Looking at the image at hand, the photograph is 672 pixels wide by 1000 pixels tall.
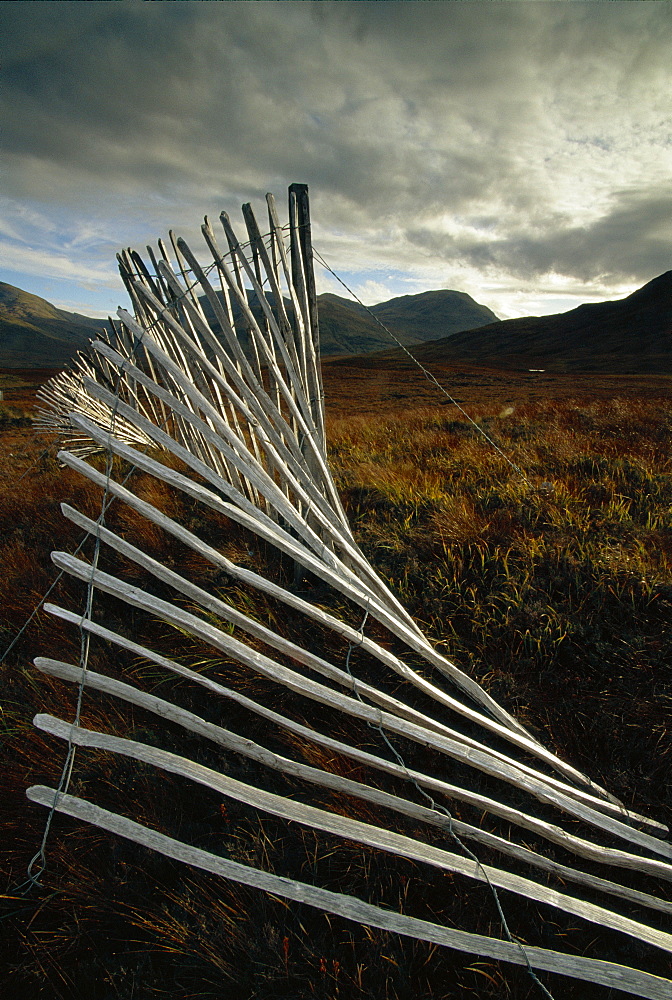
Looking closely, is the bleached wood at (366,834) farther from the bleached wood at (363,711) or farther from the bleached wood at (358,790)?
the bleached wood at (363,711)

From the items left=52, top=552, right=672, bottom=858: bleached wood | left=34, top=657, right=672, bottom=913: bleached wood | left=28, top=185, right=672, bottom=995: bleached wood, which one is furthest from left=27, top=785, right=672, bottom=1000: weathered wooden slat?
left=52, top=552, right=672, bottom=858: bleached wood

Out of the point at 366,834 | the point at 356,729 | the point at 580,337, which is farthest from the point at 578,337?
the point at 366,834

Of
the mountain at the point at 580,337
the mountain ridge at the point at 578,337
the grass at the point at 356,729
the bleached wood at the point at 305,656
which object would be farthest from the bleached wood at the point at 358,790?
the mountain ridge at the point at 578,337

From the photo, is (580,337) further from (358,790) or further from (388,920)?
(388,920)

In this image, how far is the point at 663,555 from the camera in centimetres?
253

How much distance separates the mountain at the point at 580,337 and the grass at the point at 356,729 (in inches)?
1589

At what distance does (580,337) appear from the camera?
61875 mm

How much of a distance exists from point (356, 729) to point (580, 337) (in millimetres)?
73294

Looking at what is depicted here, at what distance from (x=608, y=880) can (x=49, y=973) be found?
1.91 metres

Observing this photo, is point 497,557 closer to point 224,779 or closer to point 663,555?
point 663,555

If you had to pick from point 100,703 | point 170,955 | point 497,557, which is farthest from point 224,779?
point 497,557

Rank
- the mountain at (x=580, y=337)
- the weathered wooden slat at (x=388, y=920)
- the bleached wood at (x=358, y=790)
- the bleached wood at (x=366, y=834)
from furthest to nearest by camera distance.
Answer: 1. the mountain at (x=580, y=337)
2. the bleached wood at (x=358, y=790)
3. the bleached wood at (x=366, y=834)
4. the weathered wooden slat at (x=388, y=920)

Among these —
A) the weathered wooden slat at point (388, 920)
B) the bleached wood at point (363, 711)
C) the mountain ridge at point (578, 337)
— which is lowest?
the weathered wooden slat at point (388, 920)

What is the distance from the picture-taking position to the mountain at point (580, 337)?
46969 millimetres
